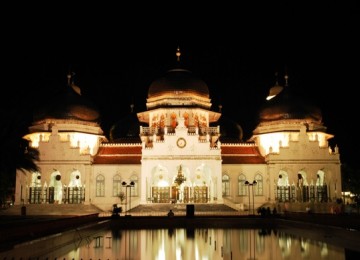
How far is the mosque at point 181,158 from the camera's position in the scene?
53844 millimetres

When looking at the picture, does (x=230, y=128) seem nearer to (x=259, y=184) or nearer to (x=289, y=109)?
(x=289, y=109)

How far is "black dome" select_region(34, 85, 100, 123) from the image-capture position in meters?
60.2

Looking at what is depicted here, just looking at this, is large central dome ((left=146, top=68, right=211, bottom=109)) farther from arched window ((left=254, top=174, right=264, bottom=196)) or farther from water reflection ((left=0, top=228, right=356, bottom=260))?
water reflection ((left=0, top=228, right=356, bottom=260))

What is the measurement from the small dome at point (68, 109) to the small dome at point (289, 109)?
67.9ft

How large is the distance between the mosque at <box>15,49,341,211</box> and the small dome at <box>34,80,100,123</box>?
12 cm

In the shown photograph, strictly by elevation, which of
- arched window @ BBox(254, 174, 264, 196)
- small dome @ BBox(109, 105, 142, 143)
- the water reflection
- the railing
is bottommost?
the water reflection

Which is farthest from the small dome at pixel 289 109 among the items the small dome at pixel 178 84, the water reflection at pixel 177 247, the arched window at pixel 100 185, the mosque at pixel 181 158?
the water reflection at pixel 177 247

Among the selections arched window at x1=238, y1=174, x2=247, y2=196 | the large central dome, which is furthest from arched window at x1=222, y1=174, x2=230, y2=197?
the large central dome

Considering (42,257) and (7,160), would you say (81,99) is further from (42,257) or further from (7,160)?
(42,257)

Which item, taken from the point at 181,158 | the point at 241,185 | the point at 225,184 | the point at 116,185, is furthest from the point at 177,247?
the point at 241,185

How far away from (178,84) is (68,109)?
1330cm

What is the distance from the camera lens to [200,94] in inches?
2419

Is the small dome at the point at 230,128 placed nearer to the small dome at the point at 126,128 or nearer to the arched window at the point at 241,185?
the small dome at the point at 126,128

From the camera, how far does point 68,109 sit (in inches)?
2381
